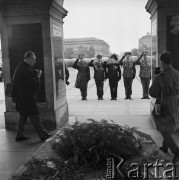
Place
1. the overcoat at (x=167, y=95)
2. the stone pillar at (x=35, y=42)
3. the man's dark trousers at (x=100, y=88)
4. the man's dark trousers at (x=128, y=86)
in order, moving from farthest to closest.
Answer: the man's dark trousers at (x=100, y=88)
the man's dark trousers at (x=128, y=86)
the stone pillar at (x=35, y=42)
the overcoat at (x=167, y=95)

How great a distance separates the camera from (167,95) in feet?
16.5

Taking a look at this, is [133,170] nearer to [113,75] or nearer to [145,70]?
[145,70]

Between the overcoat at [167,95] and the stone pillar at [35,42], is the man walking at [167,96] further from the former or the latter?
the stone pillar at [35,42]

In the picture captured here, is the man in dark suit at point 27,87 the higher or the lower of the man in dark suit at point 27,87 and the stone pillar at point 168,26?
the lower

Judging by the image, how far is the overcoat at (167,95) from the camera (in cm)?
494

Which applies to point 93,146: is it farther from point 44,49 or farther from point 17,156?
point 44,49

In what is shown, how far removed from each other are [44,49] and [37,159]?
4.70 metres

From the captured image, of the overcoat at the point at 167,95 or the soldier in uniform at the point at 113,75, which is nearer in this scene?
the overcoat at the point at 167,95

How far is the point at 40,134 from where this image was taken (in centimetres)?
665

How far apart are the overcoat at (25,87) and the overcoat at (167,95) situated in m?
2.54

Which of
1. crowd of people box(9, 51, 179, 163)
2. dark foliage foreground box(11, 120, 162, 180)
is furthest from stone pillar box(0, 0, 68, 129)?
dark foliage foreground box(11, 120, 162, 180)

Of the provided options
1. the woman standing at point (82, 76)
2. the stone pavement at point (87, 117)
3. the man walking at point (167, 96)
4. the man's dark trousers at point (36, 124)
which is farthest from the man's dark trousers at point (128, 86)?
the man walking at point (167, 96)

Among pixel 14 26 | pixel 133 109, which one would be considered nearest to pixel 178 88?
pixel 14 26

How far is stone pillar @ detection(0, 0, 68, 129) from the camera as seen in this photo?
24.9ft
